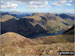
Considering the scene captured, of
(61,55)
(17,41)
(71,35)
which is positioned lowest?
(71,35)

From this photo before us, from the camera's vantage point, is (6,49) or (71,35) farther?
(71,35)

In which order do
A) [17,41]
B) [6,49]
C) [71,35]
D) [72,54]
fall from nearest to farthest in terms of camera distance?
[72,54], [6,49], [17,41], [71,35]

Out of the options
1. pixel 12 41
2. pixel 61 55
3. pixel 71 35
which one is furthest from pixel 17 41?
pixel 71 35

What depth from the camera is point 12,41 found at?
42.5m

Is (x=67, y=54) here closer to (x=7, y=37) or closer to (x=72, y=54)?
(x=72, y=54)

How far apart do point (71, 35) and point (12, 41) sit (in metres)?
50.5

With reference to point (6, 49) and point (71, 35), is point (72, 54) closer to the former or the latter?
point (6, 49)

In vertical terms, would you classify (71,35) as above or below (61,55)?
below

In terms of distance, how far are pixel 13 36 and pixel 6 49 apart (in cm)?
1078

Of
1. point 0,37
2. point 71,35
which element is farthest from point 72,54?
point 71,35

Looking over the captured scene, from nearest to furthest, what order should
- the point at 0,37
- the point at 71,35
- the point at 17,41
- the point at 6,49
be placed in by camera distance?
the point at 6,49
the point at 0,37
the point at 17,41
the point at 71,35

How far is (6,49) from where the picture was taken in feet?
111

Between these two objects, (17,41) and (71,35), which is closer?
(17,41)

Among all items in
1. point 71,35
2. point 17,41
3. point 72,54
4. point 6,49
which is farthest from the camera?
point 71,35
